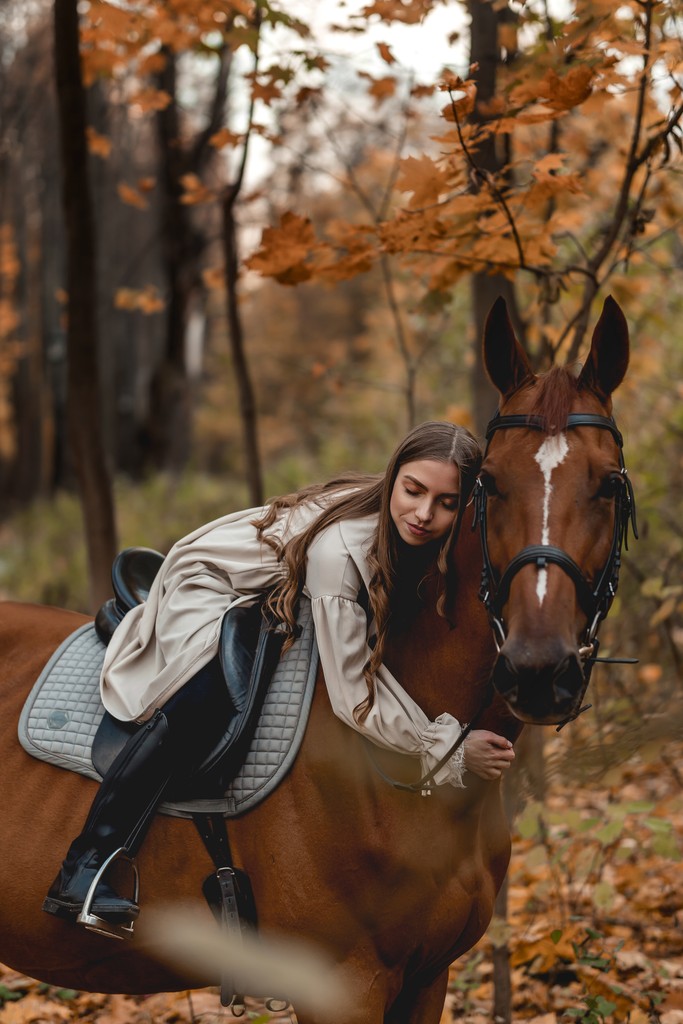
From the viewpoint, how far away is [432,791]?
95.7 inches

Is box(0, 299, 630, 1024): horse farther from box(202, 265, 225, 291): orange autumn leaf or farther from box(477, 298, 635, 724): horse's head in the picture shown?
box(202, 265, 225, 291): orange autumn leaf

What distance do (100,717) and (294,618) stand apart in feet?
2.38

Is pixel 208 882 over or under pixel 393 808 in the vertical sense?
under

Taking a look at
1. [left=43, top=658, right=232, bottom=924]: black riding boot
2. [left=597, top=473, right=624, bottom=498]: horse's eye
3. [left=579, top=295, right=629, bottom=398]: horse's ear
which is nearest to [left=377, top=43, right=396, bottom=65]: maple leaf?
[left=579, top=295, right=629, bottom=398]: horse's ear

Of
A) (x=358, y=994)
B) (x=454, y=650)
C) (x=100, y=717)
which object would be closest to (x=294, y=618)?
(x=454, y=650)

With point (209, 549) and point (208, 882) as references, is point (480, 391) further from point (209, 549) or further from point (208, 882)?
point (208, 882)

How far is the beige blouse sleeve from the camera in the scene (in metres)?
2.37

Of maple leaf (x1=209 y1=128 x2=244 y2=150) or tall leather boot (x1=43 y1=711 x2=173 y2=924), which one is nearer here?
tall leather boot (x1=43 y1=711 x2=173 y2=924)

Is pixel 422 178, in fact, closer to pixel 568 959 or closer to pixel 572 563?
pixel 572 563

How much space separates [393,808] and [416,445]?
959 mm

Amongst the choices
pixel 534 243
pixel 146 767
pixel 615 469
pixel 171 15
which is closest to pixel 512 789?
pixel 146 767

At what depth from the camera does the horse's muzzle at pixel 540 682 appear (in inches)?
75.7

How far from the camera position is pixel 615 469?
7.06ft

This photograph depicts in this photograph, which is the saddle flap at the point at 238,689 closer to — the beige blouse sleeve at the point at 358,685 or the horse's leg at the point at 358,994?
the beige blouse sleeve at the point at 358,685
